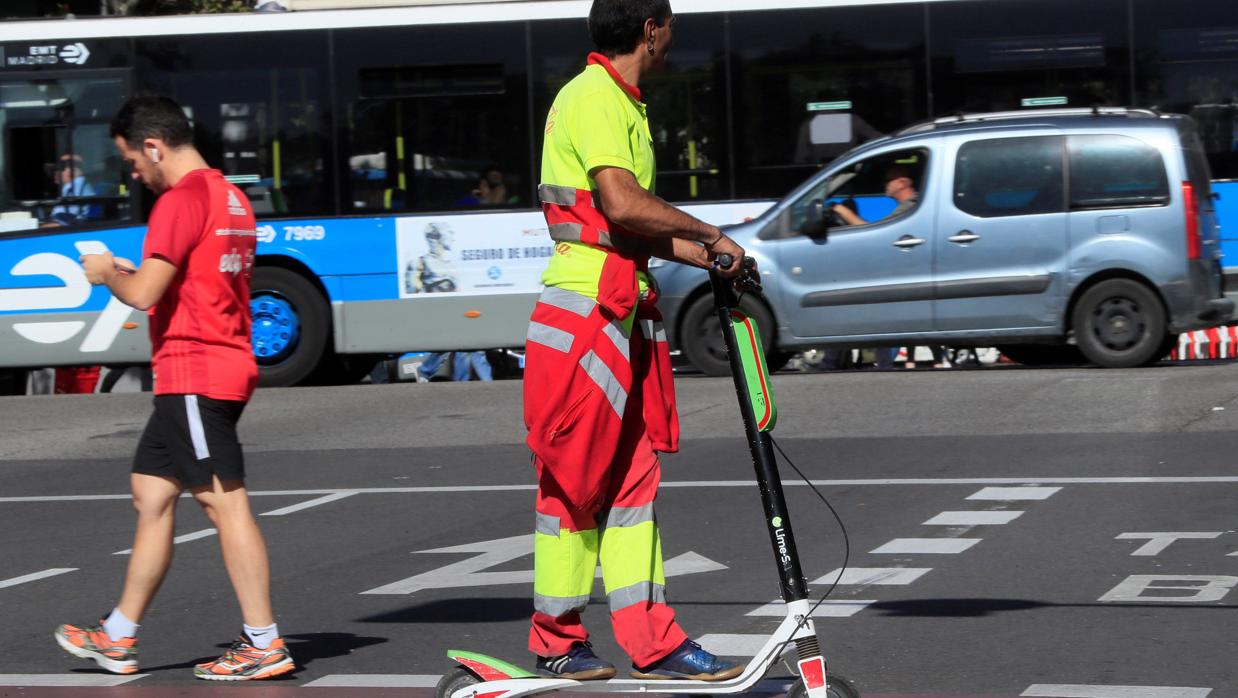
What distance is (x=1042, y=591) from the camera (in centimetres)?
693

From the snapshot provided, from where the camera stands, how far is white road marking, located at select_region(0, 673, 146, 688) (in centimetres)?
588

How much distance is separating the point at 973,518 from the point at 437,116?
9594mm

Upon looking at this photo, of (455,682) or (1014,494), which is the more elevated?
(455,682)

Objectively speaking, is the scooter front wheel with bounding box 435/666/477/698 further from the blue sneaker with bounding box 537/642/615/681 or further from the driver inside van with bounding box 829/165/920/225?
the driver inside van with bounding box 829/165/920/225

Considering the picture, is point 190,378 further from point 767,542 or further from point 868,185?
point 868,185

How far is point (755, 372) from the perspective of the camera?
463cm

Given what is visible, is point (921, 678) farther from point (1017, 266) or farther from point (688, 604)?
point (1017, 266)

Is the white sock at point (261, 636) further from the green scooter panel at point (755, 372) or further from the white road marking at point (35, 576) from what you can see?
the white road marking at point (35, 576)

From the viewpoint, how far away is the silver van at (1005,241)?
14859 millimetres

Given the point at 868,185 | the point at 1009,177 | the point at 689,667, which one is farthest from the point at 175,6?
the point at 689,667

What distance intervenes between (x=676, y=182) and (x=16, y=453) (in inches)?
253

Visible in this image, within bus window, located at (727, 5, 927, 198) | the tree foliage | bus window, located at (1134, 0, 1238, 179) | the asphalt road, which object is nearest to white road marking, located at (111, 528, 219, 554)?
the asphalt road

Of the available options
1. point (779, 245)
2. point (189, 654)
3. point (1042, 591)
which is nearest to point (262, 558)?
point (189, 654)

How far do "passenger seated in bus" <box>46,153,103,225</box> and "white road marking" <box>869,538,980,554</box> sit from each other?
1077 cm
